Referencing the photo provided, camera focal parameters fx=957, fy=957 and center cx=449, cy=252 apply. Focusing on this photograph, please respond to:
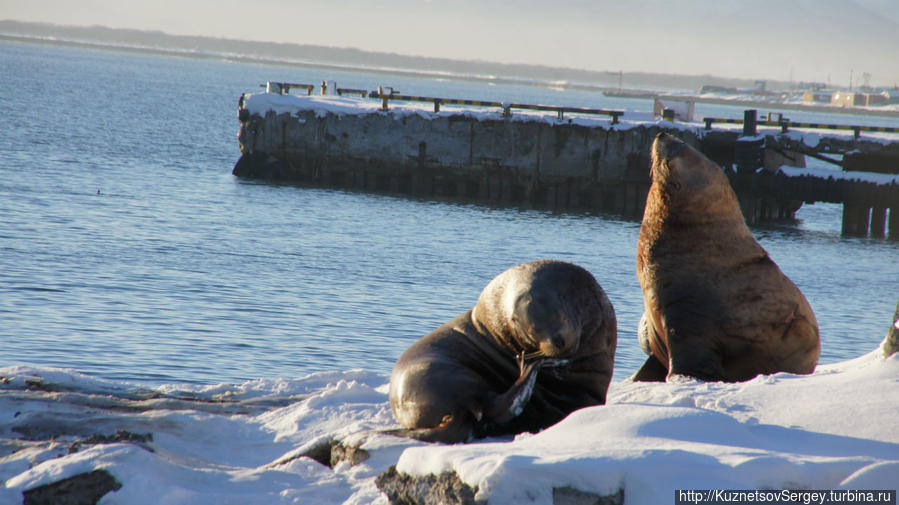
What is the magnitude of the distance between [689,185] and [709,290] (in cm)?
65

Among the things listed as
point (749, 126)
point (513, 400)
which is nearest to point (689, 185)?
point (513, 400)

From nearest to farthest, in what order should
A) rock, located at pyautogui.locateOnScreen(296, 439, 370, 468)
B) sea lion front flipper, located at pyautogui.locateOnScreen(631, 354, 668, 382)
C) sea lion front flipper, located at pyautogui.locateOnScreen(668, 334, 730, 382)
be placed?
rock, located at pyautogui.locateOnScreen(296, 439, 370, 468) < sea lion front flipper, located at pyautogui.locateOnScreen(668, 334, 730, 382) < sea lion front flipper, located at pyautogui.locateOnScreen(631, 354, 668, 382)

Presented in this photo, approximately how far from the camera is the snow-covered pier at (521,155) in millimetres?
24172

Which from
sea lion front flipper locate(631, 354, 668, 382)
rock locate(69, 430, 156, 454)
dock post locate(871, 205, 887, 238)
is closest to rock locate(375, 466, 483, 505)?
rock locate(69, 430, 156, 454)

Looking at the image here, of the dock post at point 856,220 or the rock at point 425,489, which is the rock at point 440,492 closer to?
the rock at point 425,489

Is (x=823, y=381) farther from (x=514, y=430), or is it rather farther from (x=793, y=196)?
(x=793, y=196)

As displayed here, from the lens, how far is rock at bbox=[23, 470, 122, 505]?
3709 millimetres

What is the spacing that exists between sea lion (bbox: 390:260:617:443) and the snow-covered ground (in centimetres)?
18

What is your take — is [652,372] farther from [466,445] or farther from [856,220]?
[856,220]

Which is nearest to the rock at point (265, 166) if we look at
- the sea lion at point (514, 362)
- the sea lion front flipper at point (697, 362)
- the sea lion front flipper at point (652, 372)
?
→ the sea lion front flipper at point (652, 372)

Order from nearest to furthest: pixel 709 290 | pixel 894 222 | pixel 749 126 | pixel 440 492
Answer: pixel 440 492, pixel 709 290, pixel 894 222, pixel 749 126

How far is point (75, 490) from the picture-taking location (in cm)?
374

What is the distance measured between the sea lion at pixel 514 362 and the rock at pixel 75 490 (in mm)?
1203

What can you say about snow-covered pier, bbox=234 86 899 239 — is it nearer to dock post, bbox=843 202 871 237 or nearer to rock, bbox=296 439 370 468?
dock post, bbox=843 202 871 237
